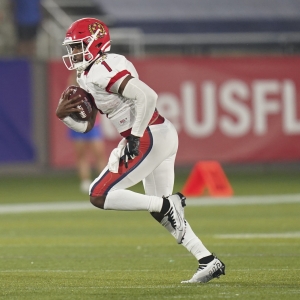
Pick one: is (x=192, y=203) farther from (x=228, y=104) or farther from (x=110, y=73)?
(x=110, y=73)

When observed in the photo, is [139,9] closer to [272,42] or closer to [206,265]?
[272,42]

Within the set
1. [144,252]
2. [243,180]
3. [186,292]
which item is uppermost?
[186,292]

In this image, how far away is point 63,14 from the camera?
1888cm

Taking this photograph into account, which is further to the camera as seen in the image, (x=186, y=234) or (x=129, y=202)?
(x=186, y=234)

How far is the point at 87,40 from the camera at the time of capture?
20.9ft

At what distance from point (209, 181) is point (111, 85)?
23.2 feet

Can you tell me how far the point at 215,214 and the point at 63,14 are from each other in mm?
8756

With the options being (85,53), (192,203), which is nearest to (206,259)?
(85,53)

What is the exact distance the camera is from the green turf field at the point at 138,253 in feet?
19.7

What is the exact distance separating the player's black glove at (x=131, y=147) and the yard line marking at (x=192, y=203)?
5.79m

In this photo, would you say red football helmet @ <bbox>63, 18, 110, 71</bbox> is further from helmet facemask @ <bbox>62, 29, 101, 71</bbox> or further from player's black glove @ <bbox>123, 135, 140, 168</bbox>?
player's black glove @ <bbox>123, 135, 140, 168</bbox>

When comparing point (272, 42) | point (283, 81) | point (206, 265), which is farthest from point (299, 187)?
point (206, 265)

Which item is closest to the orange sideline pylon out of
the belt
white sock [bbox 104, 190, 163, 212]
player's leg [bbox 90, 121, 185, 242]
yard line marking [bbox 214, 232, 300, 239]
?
yard line marking [bbox 214, 232, 300, 239]

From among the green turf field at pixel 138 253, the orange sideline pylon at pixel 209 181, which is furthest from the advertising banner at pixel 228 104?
the orange sideline pylon at pixel 209 181
